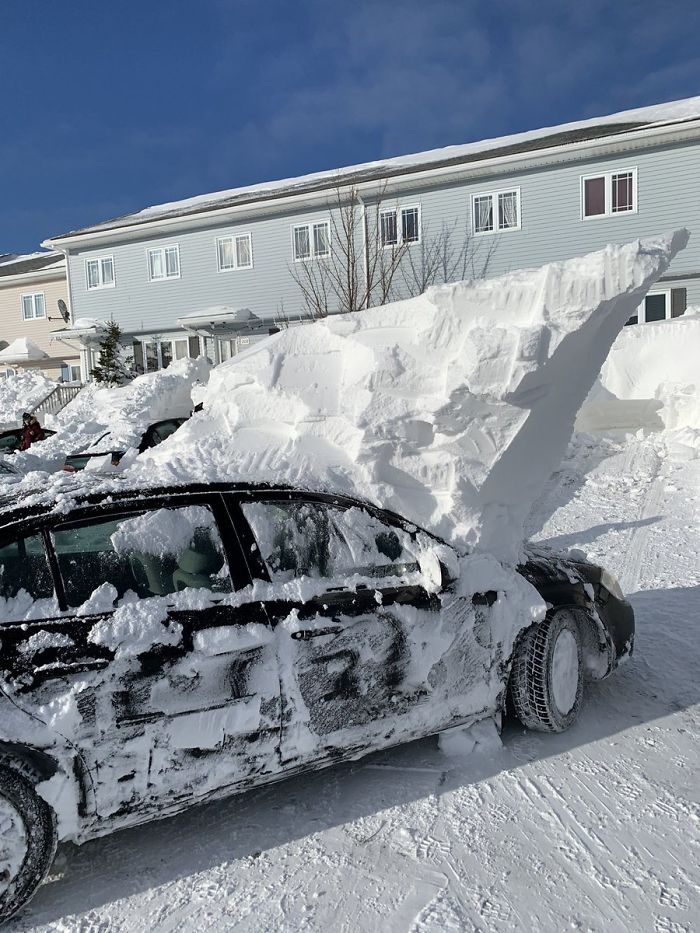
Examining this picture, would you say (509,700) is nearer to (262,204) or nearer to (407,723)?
(407,723)

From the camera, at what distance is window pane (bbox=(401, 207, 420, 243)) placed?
2159 cm

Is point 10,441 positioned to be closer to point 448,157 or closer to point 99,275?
point 99,275

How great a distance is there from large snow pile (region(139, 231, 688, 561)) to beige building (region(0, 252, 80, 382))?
27.6 metres

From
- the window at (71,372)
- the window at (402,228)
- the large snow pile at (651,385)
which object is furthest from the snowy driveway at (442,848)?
the window at (71,372)

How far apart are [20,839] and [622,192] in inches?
809

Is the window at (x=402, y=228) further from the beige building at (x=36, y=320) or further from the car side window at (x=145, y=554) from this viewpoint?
the car side window at (x=145, y=554)

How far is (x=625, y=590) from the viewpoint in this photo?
267 inches

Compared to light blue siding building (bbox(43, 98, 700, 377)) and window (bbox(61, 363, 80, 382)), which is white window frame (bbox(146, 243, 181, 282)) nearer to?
light blue siding building (bbox(43, 98, 700, 377))

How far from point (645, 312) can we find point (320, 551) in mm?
18602

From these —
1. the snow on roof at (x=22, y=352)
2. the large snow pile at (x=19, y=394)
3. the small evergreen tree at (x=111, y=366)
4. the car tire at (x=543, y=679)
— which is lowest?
the car tire at (x=543, y=679)

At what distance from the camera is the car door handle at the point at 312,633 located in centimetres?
330

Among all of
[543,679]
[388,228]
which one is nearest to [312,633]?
[543,679]

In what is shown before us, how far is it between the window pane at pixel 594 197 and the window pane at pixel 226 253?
1112cm

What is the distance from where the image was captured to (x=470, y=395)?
5395 mm
